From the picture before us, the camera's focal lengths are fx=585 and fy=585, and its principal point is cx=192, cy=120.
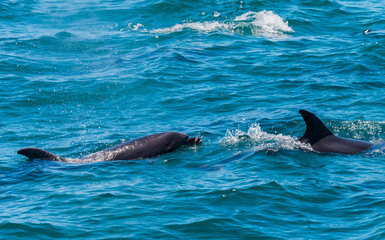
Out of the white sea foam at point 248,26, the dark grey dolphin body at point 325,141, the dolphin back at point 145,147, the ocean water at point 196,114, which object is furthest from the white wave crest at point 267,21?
the dark grey dolphin body at point 325,141

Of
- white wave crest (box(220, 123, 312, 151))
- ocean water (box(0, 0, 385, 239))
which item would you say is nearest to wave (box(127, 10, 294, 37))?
ocean water (box(0, 0, 385, 239))

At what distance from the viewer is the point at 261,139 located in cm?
1549

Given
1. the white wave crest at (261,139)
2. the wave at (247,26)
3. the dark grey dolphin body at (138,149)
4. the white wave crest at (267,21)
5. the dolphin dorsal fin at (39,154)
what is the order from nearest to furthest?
the dolphin dorsal fin at (39,154) → the dark grey dolphin body at (138,149) → the white wave crest at (261,139) → the wave at (247,26) → the white wave crest at (267,21)

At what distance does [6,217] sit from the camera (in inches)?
413

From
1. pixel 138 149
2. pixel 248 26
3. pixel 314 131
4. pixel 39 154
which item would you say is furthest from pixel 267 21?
pixel 39 154

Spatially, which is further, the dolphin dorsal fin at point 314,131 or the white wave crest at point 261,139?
the white wave crest at point 261,139

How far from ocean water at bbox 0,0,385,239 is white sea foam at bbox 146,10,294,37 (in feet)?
Answer: 0.33

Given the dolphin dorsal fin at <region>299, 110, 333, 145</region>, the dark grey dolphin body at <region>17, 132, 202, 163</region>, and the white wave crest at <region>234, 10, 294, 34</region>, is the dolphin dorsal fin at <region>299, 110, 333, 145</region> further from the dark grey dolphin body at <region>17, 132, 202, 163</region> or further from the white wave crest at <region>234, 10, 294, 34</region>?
the white wave crest at <region>234, 10, 294, 34</region>

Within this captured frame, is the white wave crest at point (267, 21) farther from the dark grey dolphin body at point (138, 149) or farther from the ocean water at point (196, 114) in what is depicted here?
the dark grey dolphin body at point (138, 149)

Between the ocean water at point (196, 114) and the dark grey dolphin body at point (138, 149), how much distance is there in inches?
10.8

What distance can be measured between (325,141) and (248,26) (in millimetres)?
16589

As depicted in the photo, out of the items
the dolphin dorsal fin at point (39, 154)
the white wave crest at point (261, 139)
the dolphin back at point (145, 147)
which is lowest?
the white wave crest at point (261, 139)

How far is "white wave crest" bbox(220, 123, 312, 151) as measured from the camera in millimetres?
14361

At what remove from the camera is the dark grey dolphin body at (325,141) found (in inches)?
549
